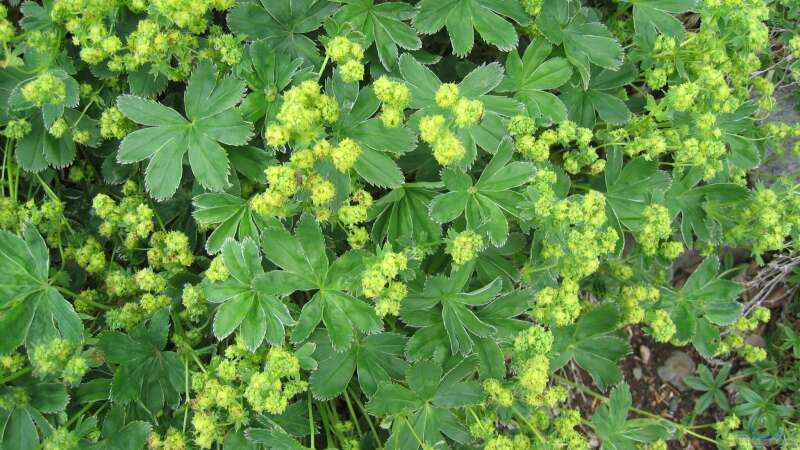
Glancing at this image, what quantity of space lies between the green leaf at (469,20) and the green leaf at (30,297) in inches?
73.1

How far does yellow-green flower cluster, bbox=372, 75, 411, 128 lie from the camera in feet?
7.83

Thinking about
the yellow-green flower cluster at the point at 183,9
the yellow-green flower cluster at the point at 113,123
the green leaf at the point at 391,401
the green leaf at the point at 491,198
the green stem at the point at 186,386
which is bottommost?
the green leaf at the point at 391,401

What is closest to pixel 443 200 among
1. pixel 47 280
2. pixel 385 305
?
pixel 385 305

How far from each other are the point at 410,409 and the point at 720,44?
6.92 ft

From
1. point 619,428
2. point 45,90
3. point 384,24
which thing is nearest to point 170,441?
point 45,90

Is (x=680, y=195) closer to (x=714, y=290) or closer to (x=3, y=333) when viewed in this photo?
(x=714, y=290)

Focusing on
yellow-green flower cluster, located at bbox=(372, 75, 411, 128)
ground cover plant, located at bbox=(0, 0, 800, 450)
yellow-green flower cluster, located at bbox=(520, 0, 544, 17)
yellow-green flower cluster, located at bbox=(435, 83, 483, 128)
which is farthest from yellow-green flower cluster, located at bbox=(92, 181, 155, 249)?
yellow-green flower cluster, located at bbox=(520, 0, 544, 17)

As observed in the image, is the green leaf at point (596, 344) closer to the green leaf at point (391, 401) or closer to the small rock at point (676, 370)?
the green leaf at point (391, 401)

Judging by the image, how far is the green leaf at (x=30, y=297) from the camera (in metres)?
2.58

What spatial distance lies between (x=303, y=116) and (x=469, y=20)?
1088mm

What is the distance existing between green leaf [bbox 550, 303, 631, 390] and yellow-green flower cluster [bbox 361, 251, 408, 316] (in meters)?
1.08

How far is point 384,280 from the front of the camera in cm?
231

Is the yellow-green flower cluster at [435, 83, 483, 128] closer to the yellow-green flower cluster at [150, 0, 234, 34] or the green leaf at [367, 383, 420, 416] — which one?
the yellow-green flower cluster at [150, 0, 234, 34]

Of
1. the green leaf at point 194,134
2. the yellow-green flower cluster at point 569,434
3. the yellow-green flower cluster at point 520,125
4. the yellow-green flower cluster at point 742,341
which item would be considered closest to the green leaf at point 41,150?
the green leaf at point 194,134
